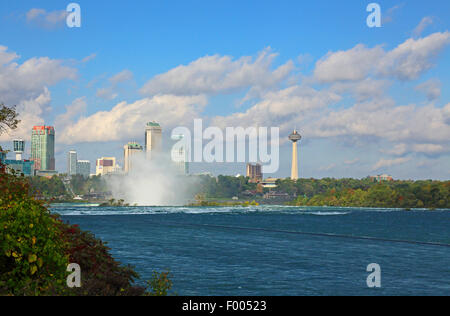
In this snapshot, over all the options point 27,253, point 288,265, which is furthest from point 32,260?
point 288,265

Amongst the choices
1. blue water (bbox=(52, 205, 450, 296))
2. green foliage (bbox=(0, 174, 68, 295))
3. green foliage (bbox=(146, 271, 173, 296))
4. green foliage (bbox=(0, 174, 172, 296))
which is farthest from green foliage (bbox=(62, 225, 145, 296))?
blue water (bbox=(52, 205, 450, 296))

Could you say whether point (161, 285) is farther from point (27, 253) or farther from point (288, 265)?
point (288, 265)

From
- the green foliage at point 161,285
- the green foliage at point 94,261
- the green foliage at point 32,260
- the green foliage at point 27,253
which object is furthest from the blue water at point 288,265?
the green foliage at point 27,253

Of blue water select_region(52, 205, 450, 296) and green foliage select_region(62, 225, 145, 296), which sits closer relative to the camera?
green foliage select_region(62, 225, 145, 296)

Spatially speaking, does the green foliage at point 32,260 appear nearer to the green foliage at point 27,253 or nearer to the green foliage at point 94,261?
the green foliage at point 27,253

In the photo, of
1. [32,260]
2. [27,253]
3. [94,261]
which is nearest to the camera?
[32,260]

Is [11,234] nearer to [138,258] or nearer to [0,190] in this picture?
[0,190]

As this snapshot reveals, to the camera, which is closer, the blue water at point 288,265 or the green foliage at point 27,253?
the green foliage at point 27,253

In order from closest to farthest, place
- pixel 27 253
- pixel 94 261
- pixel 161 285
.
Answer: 1. pixel 27 253
2. pixel 161 285
3. pixel 94 261

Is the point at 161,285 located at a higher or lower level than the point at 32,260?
lower

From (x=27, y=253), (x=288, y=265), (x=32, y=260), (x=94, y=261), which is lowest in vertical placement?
(x=288, y=265)

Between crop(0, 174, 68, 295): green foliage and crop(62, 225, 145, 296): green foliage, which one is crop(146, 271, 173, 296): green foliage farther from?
crop(0, 174, 68, 295): green foliage
